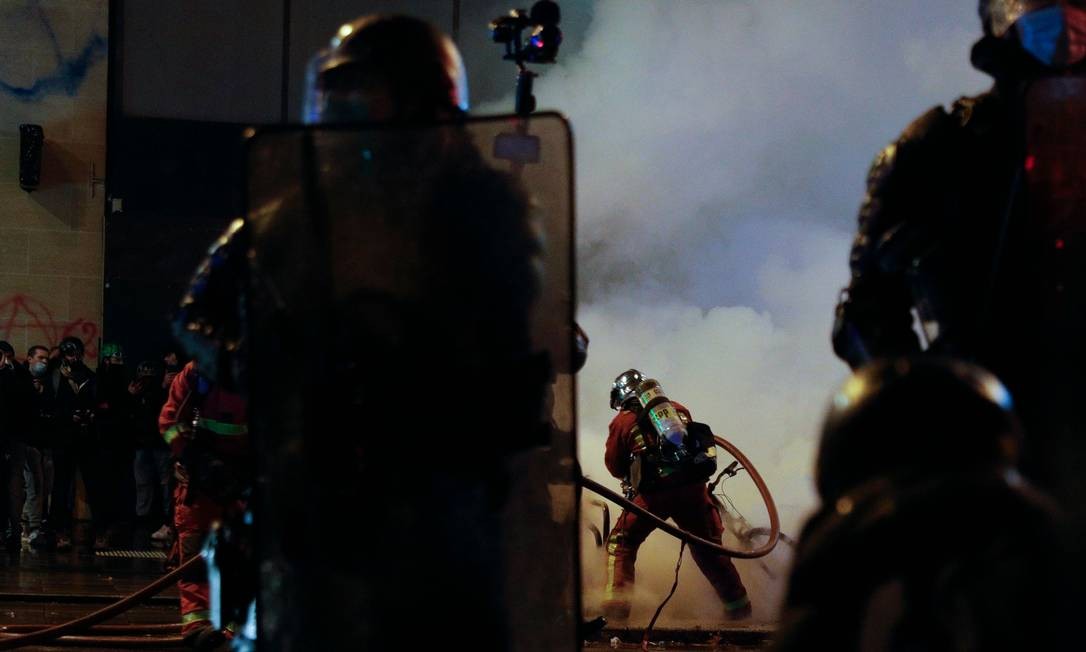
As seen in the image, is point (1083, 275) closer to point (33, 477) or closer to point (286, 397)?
point (286, 397)

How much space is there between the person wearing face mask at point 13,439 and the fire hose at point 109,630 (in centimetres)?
482

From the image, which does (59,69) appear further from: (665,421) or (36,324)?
(665,421)

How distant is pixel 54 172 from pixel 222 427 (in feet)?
29.6

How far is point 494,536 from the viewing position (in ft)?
9.92

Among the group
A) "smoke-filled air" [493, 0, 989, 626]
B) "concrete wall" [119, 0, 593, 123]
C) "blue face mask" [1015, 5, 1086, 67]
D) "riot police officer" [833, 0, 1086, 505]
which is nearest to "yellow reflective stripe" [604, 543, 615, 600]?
"smoke-filled air" [493, 0, 989, 626]

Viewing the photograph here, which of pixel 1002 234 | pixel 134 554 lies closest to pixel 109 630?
pixel 1002 234

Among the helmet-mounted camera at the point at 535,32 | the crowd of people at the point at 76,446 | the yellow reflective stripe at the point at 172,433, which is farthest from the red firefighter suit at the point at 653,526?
the crowd of people at the point at 76,446

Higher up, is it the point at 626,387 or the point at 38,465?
the point at 626,387

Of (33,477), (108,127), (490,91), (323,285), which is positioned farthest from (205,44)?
(323,285)

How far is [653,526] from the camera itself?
8.62 m

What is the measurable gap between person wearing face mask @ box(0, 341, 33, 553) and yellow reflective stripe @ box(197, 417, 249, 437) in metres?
5.42

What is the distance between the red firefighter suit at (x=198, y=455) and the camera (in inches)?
222

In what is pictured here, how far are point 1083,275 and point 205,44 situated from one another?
12742 millimetres

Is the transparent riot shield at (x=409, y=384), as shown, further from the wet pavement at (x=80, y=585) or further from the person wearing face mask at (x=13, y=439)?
the person wearing face mask at (x=13, y=439)
